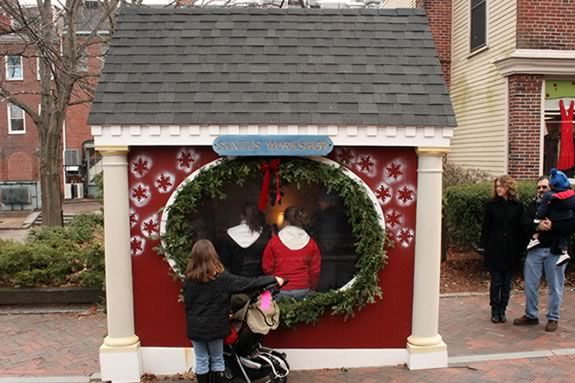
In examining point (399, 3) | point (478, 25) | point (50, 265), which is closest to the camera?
point (50, 265)

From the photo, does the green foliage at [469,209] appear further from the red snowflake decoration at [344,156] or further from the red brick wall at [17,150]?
the red brick wall at [17,150]

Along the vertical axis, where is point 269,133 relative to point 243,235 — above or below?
above

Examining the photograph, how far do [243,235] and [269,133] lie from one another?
1087 millimetres

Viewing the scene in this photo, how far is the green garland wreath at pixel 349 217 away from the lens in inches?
212

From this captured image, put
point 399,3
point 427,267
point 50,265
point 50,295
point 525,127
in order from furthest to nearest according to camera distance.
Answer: point 399,3, point 525,127, point 50,265, point 50,295, point 427,267

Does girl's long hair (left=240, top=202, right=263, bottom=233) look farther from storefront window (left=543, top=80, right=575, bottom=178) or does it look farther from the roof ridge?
storefront window (left=543, top=80, right=575, bottom=178)

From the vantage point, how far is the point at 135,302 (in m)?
5.55

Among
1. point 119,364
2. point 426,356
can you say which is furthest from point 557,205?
point 119,364

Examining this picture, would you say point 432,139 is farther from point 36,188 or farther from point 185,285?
point 36,188

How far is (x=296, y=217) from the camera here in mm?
5672

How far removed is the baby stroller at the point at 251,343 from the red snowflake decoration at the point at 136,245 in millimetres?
1093

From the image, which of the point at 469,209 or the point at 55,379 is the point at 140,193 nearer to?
the point at 55,379

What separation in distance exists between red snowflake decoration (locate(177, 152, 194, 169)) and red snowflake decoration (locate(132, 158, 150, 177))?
320 mm

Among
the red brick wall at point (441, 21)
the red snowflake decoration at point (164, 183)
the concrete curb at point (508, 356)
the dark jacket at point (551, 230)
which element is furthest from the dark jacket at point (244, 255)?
the red brick wall at point (441, 21)
